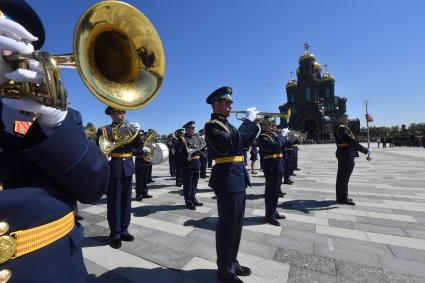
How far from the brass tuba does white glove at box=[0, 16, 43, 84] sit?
0.25m

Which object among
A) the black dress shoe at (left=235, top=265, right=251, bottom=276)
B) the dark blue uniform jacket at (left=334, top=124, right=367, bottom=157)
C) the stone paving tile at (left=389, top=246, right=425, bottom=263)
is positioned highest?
the dark blue uniform jacket at (left=334, top=124, right=367, bottom=157)

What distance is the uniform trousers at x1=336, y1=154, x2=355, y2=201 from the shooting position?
658 centimetres

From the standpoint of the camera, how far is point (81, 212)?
19.8 ft

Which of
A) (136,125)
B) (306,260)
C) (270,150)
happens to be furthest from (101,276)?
(270,150)

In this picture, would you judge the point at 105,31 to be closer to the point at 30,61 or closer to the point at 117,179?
the point at 30,61

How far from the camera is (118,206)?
13.8 feet

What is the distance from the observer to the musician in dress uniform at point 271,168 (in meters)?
5.11

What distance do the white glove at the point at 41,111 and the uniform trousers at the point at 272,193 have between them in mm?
4538

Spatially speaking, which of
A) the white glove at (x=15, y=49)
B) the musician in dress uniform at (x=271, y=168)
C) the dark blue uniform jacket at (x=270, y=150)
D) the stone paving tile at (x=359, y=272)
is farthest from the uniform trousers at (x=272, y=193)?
the white glove at (x=15, y=49)

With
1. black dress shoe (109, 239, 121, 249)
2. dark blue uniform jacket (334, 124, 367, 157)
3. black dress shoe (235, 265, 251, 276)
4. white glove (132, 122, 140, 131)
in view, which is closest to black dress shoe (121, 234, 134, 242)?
black dress shoe (109, 239, 121, 249)

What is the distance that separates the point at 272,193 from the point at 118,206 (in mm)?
2822

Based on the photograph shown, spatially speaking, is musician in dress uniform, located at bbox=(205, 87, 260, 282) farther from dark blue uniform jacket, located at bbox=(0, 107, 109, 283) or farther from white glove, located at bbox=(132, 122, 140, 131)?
dark blue uniform jacket, located at bbox=(0, 107, 109, 283)

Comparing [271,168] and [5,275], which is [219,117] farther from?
[5,275]

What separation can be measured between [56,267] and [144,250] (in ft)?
9.60
